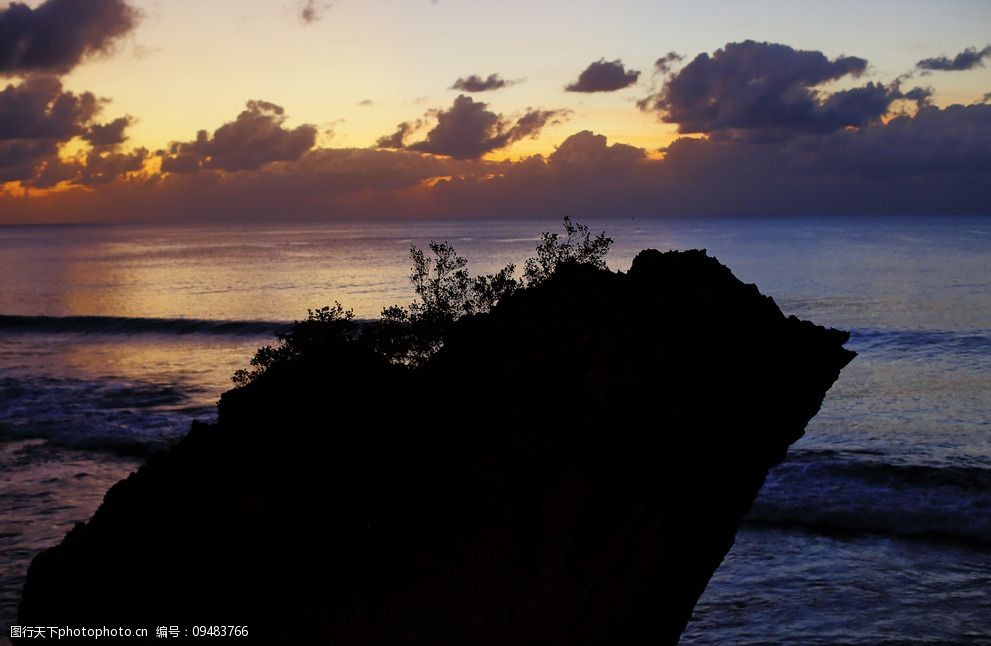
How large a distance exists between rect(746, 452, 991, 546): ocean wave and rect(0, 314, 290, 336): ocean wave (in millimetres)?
48448

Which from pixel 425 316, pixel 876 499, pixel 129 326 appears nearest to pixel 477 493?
pixel 425 316

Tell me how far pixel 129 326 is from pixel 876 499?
63.6 m

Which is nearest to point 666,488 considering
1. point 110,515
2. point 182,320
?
point 110,515

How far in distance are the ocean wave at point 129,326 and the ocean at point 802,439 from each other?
0.32m

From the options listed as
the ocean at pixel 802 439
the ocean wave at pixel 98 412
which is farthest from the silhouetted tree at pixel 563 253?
the ocean wave at pixel 98 412

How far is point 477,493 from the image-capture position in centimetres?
1102

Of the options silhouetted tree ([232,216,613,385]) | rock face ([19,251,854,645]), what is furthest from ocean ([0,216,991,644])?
rock face ([19,251,854,645])

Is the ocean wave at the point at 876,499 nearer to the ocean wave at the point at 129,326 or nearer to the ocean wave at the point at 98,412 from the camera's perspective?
the ocean wave at the point at 98,412

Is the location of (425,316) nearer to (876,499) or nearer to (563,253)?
(563,253)

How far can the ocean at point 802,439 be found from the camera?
19781mm

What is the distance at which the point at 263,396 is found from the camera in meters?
11.8

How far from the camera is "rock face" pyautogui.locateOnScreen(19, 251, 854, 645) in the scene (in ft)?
35.3

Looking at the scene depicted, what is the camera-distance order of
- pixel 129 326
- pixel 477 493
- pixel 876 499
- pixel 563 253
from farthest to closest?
pixel 129 326 → pixel 876 499 → pixel 563 253 → pixel 477 493

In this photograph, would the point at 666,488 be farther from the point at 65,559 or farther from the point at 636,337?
the point at 65,559
